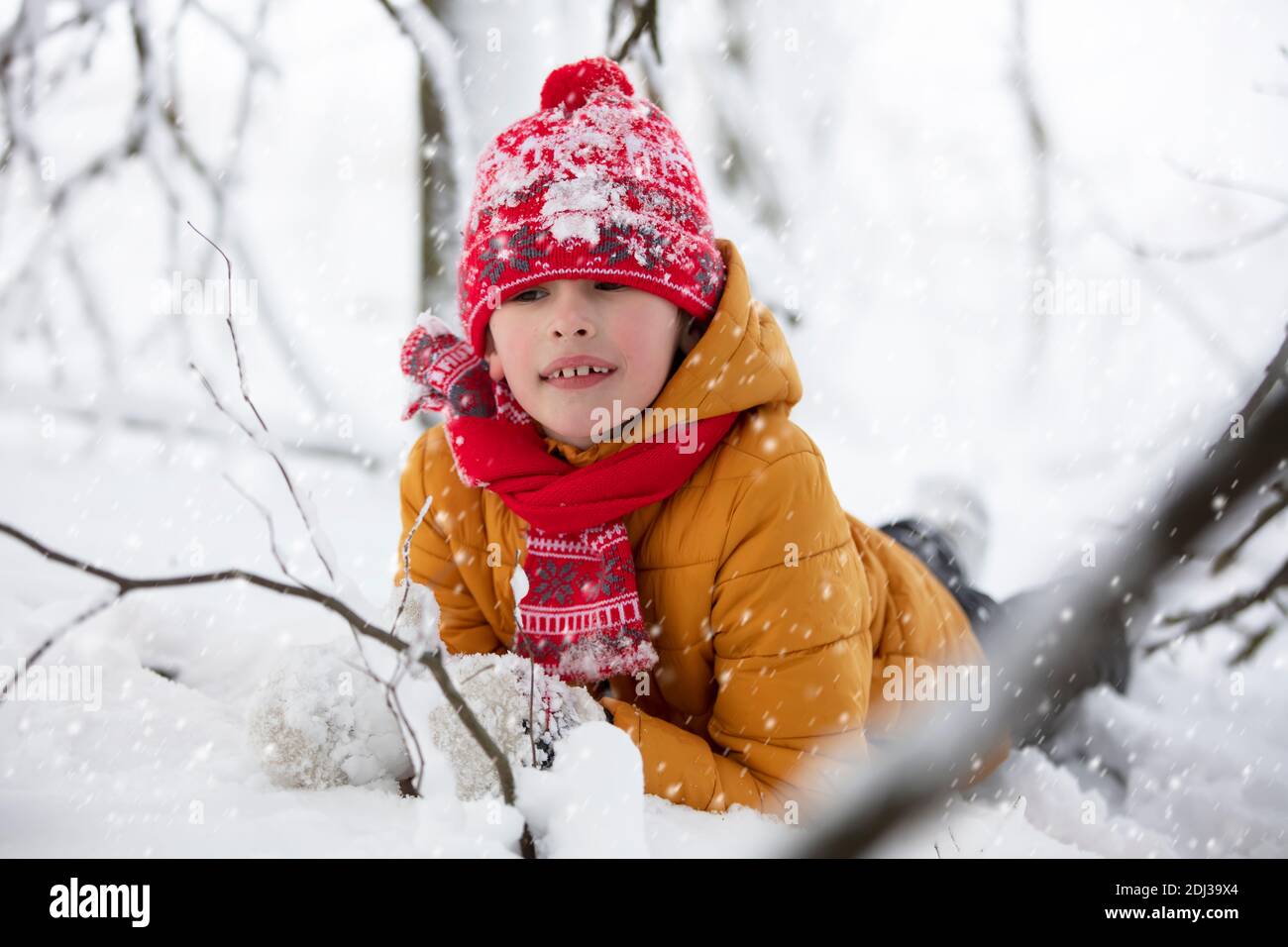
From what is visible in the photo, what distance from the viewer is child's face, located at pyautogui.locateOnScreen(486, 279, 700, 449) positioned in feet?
4.47

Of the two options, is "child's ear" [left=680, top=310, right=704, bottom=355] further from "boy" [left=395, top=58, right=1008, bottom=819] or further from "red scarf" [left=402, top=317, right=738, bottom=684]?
"red scarf" [left=402, top=317, right=738, bottom=684]

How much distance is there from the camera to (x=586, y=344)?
136 centimetres

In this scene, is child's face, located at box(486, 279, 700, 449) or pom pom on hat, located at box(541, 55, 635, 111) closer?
child's face, located at box(486, 279, 700, 449)

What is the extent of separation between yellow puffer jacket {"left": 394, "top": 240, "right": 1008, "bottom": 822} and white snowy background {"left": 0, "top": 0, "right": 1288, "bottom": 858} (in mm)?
118

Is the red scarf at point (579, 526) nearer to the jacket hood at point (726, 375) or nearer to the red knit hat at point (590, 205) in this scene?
the jacket hood at point (726, 375)

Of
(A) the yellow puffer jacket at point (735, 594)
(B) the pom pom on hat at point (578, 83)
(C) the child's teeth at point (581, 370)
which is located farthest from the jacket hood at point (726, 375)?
(B) the pom pom on hat at point (578, 83)

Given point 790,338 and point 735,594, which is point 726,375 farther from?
point 790,338

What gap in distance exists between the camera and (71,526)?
6.20 feet

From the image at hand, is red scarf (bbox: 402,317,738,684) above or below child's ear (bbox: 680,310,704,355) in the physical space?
below

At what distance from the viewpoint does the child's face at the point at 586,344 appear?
4.47 ft

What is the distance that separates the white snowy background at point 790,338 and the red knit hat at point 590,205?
A: 0.57 m

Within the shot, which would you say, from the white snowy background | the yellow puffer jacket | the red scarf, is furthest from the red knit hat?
the white snowy background

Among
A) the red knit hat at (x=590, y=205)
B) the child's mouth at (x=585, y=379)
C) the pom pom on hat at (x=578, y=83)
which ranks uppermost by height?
the pom pom on hat at (x=578, y=83)

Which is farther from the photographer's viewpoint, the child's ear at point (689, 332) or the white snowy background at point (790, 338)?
the child's ear at point (689, 332)
